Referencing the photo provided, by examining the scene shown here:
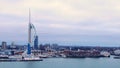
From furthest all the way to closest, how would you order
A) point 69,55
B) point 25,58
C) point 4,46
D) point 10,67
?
1. point 4,46
2. point 69,55
3. point 25,58
4. point 10,67

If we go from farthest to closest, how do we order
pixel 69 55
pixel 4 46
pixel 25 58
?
pixel 4 46
pixel 69 55
pixel 25 58

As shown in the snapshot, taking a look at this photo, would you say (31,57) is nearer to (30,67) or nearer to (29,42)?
(29,42)

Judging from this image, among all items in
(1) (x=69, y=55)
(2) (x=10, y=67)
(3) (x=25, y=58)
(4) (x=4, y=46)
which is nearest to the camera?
(2) (x=10, y=67)

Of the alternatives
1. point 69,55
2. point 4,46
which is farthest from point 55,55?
point 4,46

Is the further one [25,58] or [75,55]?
[75,55]

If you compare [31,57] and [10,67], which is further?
[31,57]

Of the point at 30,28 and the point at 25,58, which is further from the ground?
the point at 30,28

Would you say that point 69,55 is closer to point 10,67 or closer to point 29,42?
point 29,42

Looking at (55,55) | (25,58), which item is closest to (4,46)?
(55,55)

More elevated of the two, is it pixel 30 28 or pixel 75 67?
pixel 30 28
